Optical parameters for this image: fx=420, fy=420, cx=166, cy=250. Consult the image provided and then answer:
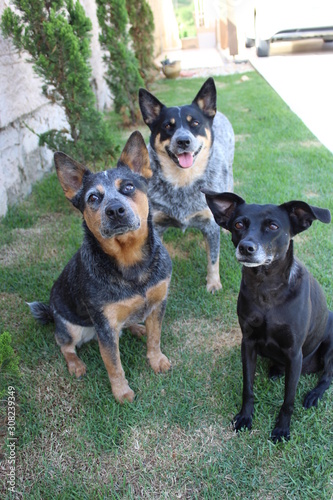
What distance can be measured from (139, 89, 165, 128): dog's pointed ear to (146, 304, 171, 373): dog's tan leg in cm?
182

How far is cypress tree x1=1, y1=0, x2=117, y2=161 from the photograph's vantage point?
471cm

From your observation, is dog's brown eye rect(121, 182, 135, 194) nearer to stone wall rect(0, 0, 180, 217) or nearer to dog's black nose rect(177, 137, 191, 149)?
dog's black nose rect(177, 137, 191, 149)

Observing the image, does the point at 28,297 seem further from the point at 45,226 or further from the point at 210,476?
the point at 210,476

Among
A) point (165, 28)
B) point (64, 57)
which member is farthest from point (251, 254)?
point (165, 28)

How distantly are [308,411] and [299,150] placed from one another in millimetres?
4585

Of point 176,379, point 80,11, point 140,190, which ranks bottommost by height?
point 176,379

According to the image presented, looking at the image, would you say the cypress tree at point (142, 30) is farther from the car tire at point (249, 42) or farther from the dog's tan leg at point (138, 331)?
the dog's tan leg at point (138, 331)

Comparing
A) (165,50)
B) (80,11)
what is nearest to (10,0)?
(80,11)

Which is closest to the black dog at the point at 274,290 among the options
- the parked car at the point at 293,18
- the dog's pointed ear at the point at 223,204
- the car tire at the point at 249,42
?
the dog's pointed ear at the point at 223,204

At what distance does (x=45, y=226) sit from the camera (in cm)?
500

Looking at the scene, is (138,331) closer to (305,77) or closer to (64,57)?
(64,57)

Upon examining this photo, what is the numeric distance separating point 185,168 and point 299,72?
27.9ft

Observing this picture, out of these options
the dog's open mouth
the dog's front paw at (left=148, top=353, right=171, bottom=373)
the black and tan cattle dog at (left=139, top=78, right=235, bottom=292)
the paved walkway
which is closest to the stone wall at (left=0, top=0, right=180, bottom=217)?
the black and tan cattle dog at (left=139, top=78, right=235, bottom=292)

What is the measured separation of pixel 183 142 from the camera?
3445mm
